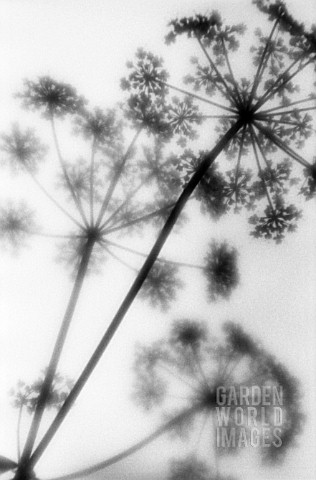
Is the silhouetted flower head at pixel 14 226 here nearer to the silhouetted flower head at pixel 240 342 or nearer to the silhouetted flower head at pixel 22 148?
the silhouetted flower head at pixel 22 148

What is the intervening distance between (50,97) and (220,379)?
6025mm

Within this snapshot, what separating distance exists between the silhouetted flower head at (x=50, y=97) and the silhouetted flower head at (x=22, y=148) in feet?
2.29

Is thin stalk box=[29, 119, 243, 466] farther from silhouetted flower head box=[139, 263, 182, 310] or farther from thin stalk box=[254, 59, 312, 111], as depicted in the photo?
silhouetted flower head box=[139, 263, 182, 310]

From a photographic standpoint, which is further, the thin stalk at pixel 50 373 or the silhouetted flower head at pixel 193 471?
the silhouetted flower head at pixel 193 471

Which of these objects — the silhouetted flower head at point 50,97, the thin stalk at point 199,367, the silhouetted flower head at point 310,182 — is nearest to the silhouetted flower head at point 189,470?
the thin stalk at point 199,367

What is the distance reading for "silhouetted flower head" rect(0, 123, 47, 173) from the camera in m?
8.22

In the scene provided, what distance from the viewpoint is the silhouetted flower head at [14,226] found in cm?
829

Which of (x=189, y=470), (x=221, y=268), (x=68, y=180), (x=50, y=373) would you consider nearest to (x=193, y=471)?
(x=189, y=470)

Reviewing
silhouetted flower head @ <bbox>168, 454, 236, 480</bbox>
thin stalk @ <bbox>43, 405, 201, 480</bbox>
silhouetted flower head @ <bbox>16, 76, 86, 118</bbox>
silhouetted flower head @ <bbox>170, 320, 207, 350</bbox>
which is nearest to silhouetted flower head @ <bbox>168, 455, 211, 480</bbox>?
silhouetted flower head @ <bbox>168, 454, 236, 480</bbox>

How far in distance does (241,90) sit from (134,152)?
2.35 metres

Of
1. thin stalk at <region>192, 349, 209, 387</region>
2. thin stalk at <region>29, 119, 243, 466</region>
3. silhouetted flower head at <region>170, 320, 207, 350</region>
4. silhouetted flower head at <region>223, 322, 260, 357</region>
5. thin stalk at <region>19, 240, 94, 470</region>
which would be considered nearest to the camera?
thin stalk at <region>29, 119, 243, 466</region>

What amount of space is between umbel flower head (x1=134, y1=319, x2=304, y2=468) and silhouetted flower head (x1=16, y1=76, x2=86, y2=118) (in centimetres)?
480

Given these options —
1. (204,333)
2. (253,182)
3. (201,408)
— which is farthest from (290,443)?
(253,182)

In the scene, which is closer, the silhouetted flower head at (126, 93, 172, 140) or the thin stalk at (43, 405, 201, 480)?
the thin stalk at (43, 405, 201, 480)
